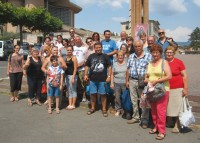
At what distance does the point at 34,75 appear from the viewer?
963 cm

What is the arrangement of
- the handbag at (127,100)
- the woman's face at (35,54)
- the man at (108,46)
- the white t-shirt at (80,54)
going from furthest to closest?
1. the woman's face at (35,54)
2. the white t-shirt at (80,54)
3. the man at (108,46)
4. the handbag at (127,100)

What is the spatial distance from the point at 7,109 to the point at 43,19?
38850 millimetres

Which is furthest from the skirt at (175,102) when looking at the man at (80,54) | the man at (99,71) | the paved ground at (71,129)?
the man at (80,54)

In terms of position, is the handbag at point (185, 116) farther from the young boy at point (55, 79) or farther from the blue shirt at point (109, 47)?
the young boy at point (55, 79)

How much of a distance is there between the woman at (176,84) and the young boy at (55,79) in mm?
3171

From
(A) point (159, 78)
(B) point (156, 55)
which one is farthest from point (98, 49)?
(A) point (159, 78)

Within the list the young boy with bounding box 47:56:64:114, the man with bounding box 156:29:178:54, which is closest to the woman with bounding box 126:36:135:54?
the man with bounding box 156:29:178:54

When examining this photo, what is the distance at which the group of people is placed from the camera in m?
6.50

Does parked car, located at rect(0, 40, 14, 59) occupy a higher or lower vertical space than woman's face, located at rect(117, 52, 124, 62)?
higher

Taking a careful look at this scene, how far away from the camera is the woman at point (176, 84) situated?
6504 millimetres

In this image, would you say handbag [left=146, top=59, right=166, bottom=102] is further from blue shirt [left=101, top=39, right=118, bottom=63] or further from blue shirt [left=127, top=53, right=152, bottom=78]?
blue shirt [left=101, top=39, right=118, bottom=63]

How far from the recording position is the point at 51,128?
7.04 m

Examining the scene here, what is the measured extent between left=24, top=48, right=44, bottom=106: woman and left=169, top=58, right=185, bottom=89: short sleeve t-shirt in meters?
4.40

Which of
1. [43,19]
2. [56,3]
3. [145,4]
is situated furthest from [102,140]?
[56,3]
